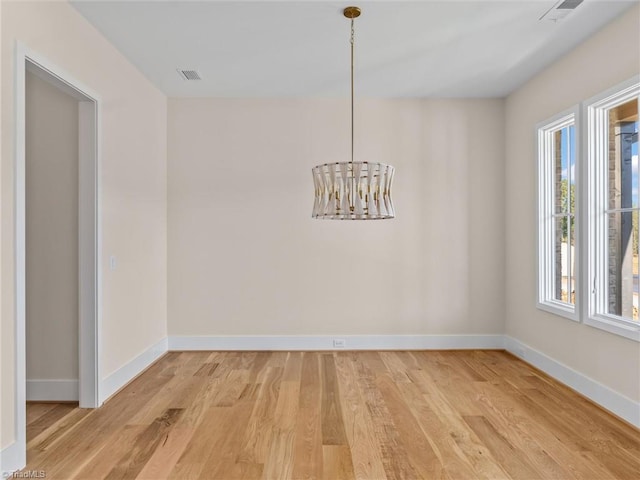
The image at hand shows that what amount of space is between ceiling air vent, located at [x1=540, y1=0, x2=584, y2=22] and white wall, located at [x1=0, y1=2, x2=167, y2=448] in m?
3.38

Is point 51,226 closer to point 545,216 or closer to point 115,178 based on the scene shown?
point 115,178

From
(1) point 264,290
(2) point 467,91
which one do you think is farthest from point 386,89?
(1) point 264,290

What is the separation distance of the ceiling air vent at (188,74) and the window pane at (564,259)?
377cm

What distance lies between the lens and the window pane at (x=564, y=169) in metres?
3.53

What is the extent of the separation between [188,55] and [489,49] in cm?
262

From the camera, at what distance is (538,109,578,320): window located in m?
3.52

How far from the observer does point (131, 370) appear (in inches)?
140

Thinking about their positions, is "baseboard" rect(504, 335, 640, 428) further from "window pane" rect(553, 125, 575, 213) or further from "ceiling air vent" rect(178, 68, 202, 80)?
"ceiling air vent" rect(178, 68, 202, 80)

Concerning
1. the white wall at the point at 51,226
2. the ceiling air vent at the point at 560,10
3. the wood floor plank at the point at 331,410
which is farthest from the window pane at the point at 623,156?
the white wall at the point at 51,226

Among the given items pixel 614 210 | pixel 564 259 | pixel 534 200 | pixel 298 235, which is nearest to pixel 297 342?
pixel 298 235

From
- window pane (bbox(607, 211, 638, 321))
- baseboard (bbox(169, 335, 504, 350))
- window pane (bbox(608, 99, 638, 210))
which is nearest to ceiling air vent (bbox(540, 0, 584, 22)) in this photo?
window pane (bbox(608, 99, 638, 210))

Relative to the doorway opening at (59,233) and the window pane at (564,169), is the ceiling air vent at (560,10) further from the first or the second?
the doorway opening at (59,233)
